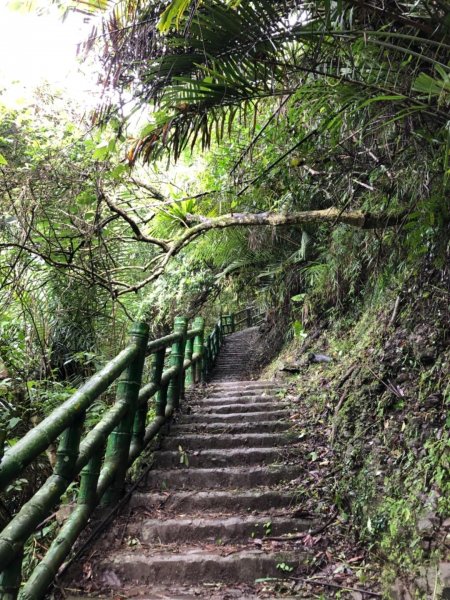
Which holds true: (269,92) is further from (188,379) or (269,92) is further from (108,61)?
(188,379)

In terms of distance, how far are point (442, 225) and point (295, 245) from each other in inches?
211

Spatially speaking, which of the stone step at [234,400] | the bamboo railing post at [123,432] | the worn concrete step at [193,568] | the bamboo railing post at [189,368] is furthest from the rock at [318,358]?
the worn concrete step at [193,568]

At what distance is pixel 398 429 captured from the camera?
288 centimetres

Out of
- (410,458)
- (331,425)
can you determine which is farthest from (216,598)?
(331,425)

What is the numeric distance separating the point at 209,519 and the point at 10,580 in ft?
4.84

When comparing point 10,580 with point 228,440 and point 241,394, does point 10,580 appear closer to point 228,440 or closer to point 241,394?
point 228,440

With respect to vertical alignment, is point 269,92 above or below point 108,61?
below

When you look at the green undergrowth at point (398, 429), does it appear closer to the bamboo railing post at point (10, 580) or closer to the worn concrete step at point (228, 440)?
the worn concrete step at point (228, 440)

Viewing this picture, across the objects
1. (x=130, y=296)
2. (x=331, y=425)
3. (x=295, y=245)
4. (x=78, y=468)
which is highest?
(x=295, y=245)

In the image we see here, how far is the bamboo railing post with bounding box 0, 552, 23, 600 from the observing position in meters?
1.71

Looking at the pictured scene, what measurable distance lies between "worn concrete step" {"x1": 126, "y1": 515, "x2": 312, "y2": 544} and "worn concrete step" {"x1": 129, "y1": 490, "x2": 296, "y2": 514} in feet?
0.70

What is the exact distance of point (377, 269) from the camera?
12.8ft

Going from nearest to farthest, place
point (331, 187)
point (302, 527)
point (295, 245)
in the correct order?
point (302, 527)
point (331, 187)
point (295, 245)

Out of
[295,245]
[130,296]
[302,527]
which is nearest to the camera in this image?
[302,527]
